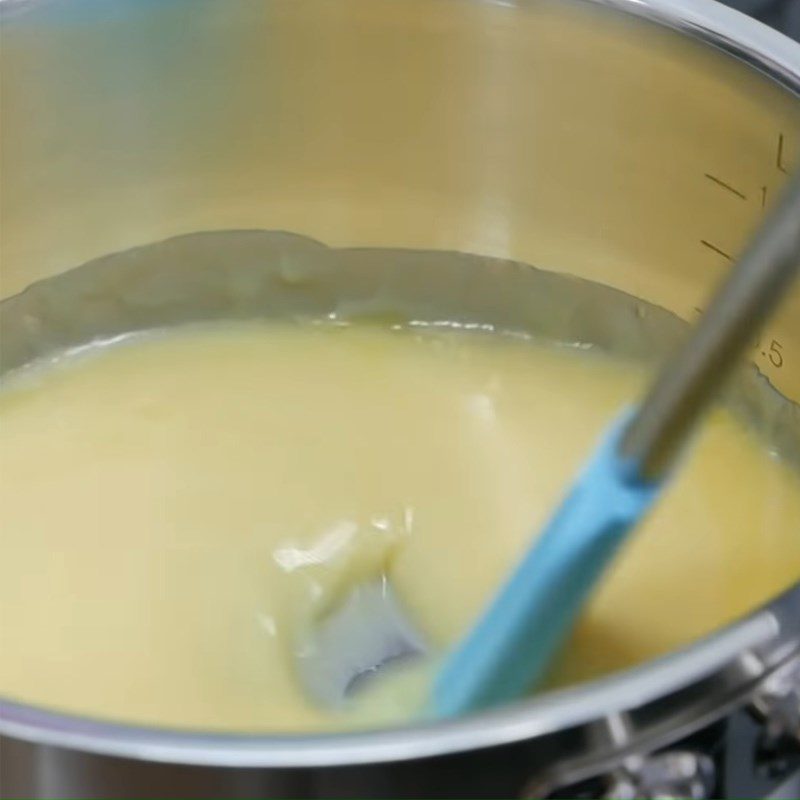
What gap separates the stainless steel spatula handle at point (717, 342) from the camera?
39 cm

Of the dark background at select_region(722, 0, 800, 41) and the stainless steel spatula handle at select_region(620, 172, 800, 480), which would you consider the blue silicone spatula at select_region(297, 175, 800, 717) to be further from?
the dark background at select_region(722, 0, 800, 41)

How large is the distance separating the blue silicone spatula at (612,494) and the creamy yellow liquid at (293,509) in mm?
80

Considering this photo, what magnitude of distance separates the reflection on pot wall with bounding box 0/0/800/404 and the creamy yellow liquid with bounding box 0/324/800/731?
7 cm

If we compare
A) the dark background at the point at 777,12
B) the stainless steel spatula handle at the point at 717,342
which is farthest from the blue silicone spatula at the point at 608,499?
the dark background at the point at 777,12

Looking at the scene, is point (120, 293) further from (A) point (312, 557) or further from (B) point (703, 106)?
(B) point (703, 106)

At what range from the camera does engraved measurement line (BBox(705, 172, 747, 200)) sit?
73 centimetres

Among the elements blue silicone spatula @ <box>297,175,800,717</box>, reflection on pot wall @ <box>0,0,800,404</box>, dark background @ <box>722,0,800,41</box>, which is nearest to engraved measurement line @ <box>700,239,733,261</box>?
reflection on pot wall @ <box>0,0,800,404</box>

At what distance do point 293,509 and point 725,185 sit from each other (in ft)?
0.99

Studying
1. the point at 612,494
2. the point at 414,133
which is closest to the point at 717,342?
the point at 612,494

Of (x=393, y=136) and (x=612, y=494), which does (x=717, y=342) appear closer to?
(x=612, y=494)

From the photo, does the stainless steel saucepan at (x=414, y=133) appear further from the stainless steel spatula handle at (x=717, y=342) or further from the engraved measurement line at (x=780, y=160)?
the stainless steel spatula handle at (x=717, y=342)

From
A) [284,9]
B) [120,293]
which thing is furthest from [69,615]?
[284,9]

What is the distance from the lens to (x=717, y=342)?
0.41 meters

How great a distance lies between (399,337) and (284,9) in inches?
8.7
